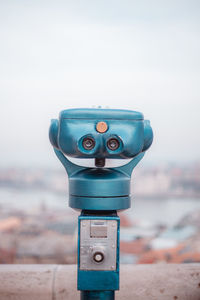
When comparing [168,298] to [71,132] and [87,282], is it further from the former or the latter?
[71,132]

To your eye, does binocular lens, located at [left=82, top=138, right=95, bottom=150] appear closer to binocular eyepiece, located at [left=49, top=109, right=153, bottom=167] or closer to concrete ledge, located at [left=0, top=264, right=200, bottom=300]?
binocular eyepiece, located at [left=49, top=109, right=153, bottom=167]

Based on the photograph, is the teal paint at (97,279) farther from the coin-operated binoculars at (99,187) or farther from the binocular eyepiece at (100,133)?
the binocular eyepiece at (100,133)

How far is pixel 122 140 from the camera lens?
141cm

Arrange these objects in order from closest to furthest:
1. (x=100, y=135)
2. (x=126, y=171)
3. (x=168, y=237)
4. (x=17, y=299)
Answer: (x=100, y=135) → (x=126, y=171) → (x=17, y=299) → (x=168, y=237)

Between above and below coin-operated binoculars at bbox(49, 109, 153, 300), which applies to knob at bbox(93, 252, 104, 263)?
below

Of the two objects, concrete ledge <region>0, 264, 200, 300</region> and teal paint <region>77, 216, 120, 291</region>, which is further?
concrete ledge <region>0, 264, 200, 300</region>

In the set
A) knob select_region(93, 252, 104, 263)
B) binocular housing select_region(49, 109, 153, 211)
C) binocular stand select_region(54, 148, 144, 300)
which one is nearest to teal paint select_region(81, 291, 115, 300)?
binocular stand select_region(54, 148, 144, 300)

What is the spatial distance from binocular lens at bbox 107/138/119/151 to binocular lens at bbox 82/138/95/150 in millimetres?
65

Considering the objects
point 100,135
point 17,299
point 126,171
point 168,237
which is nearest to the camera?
point 100,135

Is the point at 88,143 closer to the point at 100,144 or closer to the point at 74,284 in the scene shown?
the point at 100,144

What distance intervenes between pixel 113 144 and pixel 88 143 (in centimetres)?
10

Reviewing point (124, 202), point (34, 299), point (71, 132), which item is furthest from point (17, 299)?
point (71, 132)

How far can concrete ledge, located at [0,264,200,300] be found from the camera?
203cm

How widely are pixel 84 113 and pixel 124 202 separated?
41 centimetres
